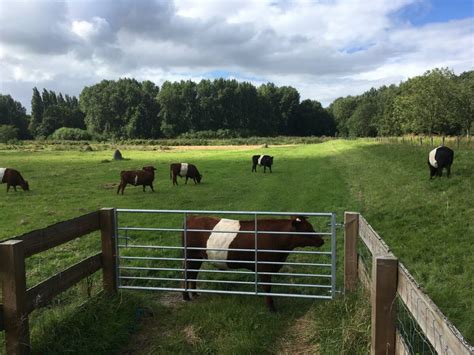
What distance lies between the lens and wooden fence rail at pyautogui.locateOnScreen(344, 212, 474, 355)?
2457 millimetres

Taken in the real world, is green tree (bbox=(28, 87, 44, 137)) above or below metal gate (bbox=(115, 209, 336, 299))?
above

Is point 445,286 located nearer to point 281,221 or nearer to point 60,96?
point 281,221

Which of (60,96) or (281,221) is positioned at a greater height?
(60,96)

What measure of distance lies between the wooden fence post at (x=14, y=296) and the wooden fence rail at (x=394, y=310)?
136 inches

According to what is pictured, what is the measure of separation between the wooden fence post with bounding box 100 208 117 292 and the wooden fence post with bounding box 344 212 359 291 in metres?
3.33

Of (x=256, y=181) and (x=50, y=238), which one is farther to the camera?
(x=256, y=181)

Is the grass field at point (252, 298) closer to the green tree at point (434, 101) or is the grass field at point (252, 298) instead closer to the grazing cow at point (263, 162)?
the grazing cow at point (263, 162)

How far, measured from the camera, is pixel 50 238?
4.91 meters

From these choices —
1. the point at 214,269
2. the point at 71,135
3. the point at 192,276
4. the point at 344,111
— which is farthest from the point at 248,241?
the point at 344,111

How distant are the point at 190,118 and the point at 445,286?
404 feet

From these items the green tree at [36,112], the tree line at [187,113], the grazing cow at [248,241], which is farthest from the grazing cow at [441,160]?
the green tree at [36,112]

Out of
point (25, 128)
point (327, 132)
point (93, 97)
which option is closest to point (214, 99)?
point (93, 97)

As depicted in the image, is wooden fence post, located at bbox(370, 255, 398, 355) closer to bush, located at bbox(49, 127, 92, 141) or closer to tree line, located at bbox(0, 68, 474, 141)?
tree line, located at bbox(0, 68, 474, 141)

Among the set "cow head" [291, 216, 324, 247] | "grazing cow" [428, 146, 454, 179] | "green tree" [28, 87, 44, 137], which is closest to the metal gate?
"cow head" [291, 216, 324, 247]
